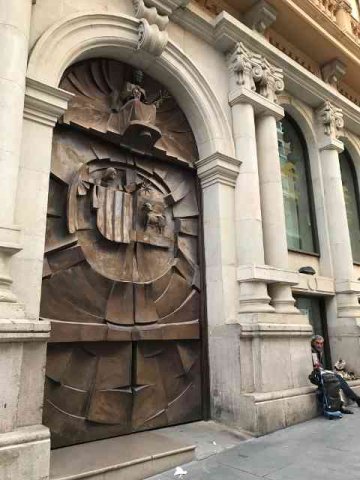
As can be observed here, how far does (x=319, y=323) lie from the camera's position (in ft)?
31.5

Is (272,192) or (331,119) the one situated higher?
(331,119)

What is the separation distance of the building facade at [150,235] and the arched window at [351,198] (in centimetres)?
200

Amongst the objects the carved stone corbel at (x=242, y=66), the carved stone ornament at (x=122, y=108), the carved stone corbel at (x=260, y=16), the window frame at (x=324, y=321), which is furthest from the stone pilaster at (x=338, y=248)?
the carved stone ornament at (x=122, y=108)

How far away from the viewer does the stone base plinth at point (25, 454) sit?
378 cm

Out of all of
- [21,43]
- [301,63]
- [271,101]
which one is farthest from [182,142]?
[301,63]

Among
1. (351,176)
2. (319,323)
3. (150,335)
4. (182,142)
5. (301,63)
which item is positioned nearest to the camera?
(150,335)

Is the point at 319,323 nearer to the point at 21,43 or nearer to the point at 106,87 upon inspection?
the point at 106,87

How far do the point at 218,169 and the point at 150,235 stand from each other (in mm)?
1955

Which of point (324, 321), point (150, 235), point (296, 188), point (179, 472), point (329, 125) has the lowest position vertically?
point (179, 472)

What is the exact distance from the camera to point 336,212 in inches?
395

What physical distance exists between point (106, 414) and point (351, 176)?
10.3m

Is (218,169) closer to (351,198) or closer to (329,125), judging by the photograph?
(329,125)

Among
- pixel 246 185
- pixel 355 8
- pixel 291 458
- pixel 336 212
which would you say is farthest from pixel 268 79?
pixel 355 8

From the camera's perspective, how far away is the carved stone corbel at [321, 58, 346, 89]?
10922mm
